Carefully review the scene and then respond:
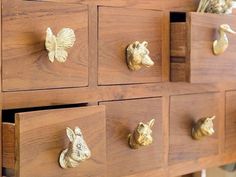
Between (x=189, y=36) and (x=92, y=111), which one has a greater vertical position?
(x=189, y=36)

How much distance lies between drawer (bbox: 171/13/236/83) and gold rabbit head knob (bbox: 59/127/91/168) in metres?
0.27

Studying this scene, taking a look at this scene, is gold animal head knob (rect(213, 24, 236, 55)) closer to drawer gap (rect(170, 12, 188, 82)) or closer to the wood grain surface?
drawer gap (rect(170, 12, 188, 82))

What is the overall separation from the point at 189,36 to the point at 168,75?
10 cm

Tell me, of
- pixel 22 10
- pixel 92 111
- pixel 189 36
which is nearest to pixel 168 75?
pixel 189 36

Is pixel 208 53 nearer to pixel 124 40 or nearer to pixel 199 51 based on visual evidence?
pixel 199 51

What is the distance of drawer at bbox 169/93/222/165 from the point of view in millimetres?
1099

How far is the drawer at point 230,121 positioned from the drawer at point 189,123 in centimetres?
4

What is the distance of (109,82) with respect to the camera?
97cm

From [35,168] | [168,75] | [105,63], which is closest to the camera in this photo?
[35,168]

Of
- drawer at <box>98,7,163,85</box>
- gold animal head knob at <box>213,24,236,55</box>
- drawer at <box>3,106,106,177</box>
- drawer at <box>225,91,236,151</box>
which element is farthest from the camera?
drawer at <box>225,91,236,151</box>

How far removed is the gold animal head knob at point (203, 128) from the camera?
110cm

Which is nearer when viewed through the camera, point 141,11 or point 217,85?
point 141,11

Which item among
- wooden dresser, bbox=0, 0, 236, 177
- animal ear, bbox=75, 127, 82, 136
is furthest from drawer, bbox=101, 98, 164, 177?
animal ear, bbox=75, 127, 82, 136

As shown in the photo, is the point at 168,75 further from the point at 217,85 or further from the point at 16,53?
the point at 16,53
